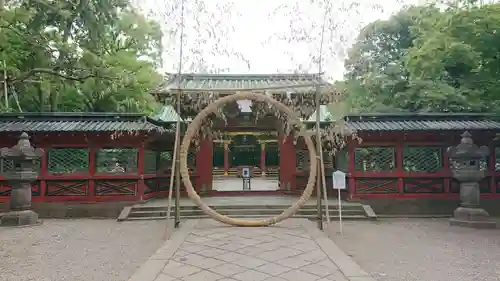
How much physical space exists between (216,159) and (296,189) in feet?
48.0

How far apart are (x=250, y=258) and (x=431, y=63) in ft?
30.0

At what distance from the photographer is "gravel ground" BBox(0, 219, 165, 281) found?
5.18m

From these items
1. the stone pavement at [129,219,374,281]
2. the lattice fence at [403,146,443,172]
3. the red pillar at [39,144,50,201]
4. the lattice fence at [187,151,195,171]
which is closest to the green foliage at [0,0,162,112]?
the red pillar at [39,144,50,201]

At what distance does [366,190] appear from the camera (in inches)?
423

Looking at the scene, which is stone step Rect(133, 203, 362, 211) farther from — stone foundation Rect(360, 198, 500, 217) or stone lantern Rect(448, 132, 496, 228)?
stone lantern Rect(448, 132, 496, 228)

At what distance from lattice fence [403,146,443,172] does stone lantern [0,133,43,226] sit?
34.1ft

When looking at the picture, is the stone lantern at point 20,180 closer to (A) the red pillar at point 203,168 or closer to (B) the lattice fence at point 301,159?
(A) the red pillar at point 203,168

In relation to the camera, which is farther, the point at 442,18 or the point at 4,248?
the point at 442,18

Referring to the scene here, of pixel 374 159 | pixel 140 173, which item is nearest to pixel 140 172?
pixel 140 173

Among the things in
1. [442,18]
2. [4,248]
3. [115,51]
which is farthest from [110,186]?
[442,18]

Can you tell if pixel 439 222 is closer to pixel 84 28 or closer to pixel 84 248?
pixel 84 248

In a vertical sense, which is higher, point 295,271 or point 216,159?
point 216,159

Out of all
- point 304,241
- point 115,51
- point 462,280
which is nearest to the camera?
point 462,280

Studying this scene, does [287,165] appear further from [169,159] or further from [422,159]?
[422,159]
